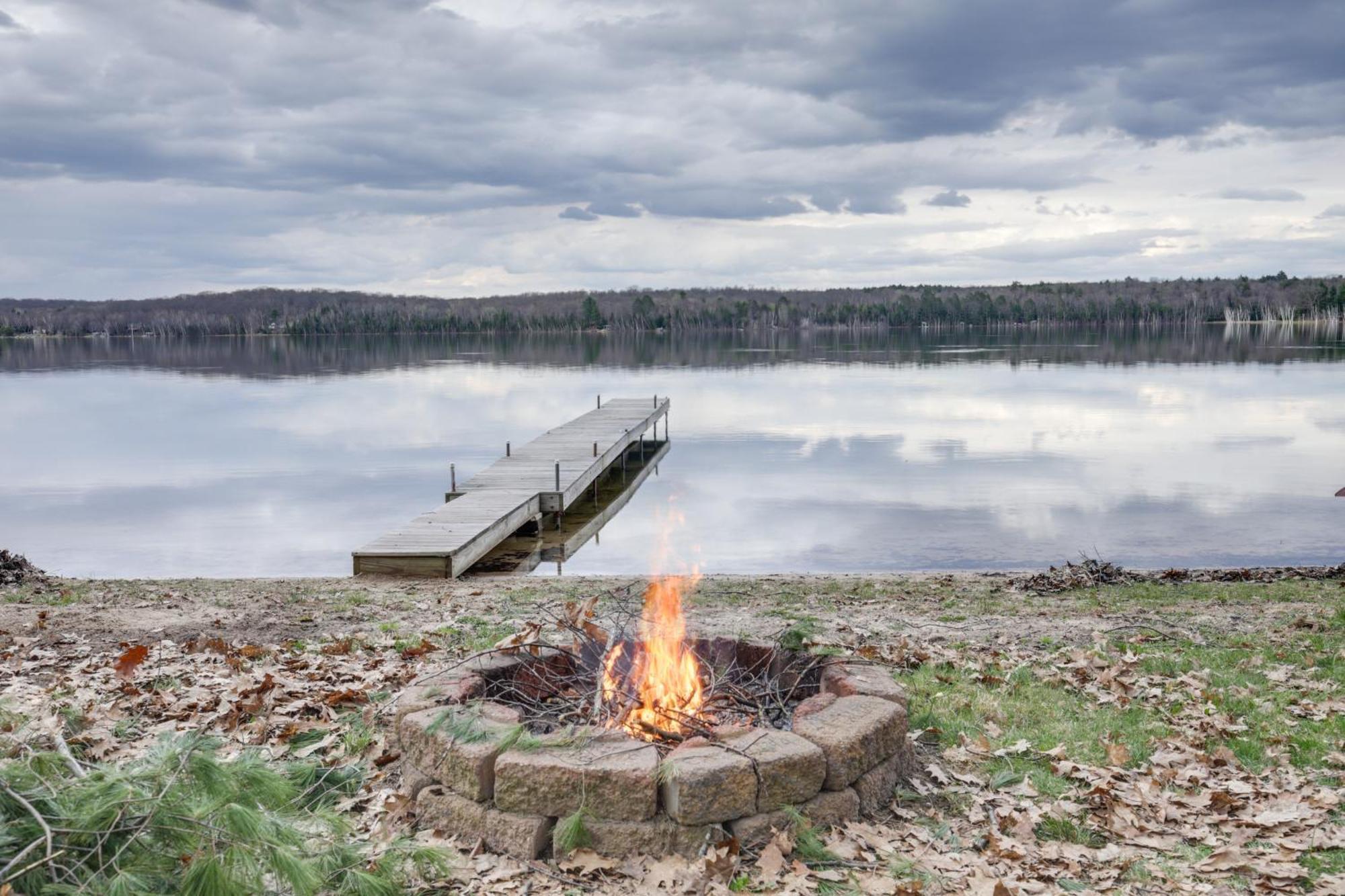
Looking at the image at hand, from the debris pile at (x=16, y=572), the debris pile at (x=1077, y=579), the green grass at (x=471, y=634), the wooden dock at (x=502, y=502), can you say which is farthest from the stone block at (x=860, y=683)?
the debris pile at (x=16, y=572)

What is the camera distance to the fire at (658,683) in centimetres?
569

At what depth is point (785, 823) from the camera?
502 cm

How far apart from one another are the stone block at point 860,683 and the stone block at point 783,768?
863 millimetres

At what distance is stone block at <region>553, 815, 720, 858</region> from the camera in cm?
486

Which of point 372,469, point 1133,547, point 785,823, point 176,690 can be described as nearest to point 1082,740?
point 785,823

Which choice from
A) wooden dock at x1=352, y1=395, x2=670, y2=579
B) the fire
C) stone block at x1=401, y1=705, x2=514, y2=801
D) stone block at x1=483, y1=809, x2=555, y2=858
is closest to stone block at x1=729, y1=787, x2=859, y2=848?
the fire

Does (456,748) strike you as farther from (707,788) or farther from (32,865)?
(32,865)

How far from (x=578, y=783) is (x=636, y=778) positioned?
273mm

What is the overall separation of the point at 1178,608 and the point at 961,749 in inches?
218

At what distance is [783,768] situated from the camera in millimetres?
5020

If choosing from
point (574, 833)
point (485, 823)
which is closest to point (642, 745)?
point (574, 833)

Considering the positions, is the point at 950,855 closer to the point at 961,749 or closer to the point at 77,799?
the point at 961,749

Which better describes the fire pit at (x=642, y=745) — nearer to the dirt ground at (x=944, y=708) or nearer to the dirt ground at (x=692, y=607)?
the dirt ground at (x=944, y=708)

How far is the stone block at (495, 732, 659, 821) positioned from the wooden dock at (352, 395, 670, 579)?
9.19 meters
